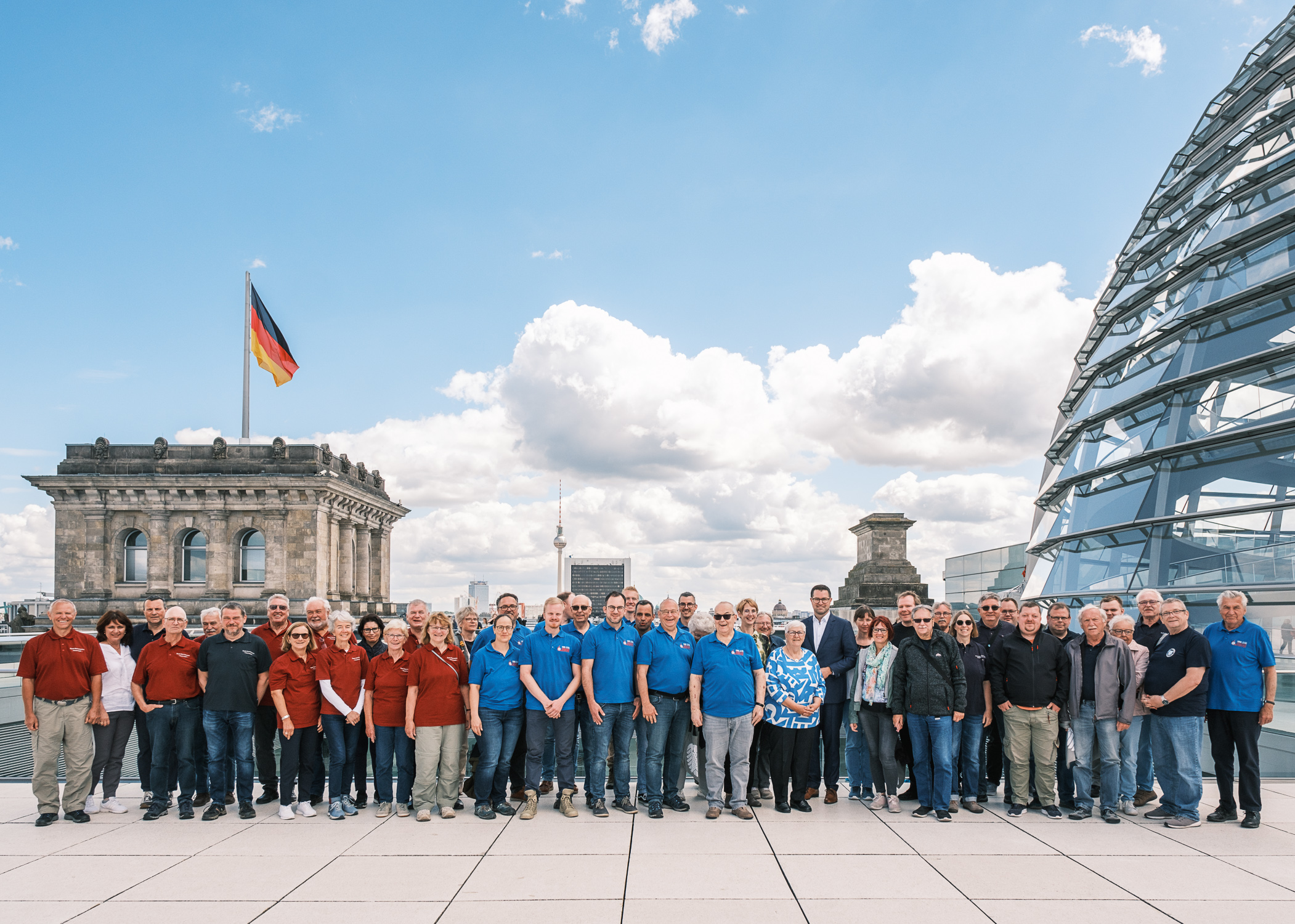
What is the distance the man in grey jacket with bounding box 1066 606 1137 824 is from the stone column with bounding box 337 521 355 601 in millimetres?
37327

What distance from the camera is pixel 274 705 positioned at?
26.9ft

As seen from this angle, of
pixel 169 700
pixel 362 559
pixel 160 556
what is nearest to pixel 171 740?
pixel 169 700

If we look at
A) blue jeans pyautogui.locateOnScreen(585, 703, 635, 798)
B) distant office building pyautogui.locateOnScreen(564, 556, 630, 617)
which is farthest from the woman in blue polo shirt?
distant office building pyautogui.locateOnScreen(564, 556, 630, 617)

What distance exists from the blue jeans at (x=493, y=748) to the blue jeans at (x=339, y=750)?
128 centimetres

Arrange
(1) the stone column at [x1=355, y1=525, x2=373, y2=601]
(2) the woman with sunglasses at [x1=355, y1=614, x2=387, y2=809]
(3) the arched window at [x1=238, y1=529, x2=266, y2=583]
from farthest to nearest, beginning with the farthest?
(1) the stone column at [x1=355, y1=525, x2=373, y2=601]
(3) the arched window at [x1=238, y1=529, x2=266, y2=583]
(2) the woman with sunglasses at [x1=355, y1=614, x2=387, y2=809]

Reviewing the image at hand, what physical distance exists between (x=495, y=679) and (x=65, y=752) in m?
4.34

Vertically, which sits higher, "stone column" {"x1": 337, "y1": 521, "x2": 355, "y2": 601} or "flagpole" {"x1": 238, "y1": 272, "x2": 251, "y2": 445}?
"flagpole" {"x1": 238, "y1": 272, "x2": 251, "y2": 445}

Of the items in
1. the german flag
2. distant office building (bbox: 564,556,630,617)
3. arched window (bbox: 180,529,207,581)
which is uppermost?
the german flag

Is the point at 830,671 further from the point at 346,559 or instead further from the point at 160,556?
the point at 346,559

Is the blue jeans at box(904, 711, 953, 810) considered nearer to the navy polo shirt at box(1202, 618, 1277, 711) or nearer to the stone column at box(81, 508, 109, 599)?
the navy polo shirt at box(1202, 618, 1277, 711)

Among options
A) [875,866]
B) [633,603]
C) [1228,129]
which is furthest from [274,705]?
[1228,129]

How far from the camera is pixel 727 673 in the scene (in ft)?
26.3

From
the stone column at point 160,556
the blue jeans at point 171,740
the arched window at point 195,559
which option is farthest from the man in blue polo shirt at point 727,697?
the stone column at point 160,556

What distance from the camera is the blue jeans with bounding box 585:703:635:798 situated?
26.5 ft
